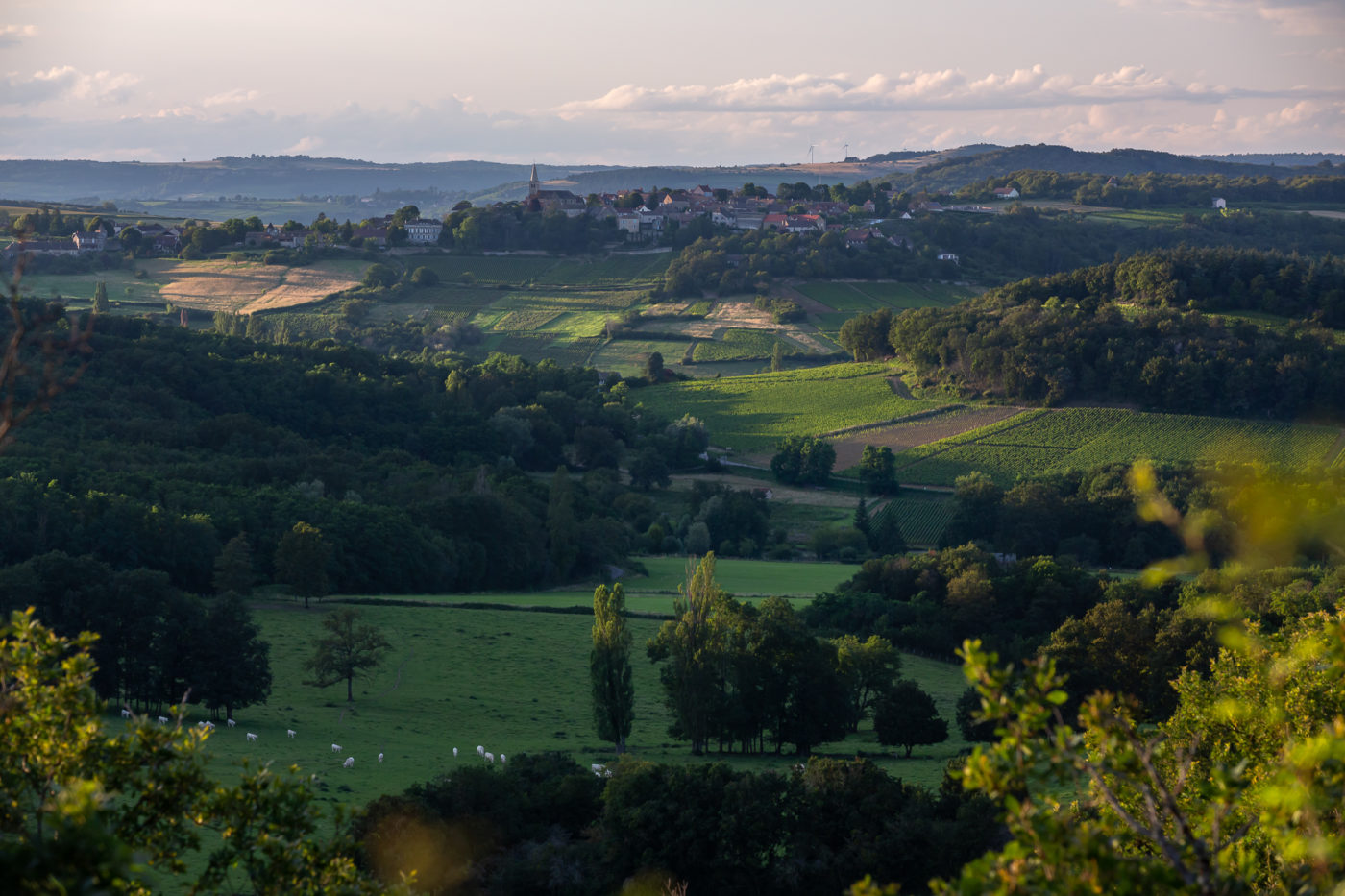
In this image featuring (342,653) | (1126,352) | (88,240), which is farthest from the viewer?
(88,240)

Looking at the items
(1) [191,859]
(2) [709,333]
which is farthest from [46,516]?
(2) [709,333]

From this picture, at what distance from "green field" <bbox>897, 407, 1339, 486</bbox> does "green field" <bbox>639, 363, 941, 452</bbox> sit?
8647 mm

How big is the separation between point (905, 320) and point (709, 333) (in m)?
21.9

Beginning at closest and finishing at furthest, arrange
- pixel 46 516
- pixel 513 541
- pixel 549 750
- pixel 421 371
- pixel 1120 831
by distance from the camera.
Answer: pixel 1120 831, pixel 549 750, pixel 46 516, pixel 513 541, pixel 421 371

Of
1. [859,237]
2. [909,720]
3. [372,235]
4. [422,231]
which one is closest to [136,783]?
[909,720]

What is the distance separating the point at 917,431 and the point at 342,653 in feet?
181

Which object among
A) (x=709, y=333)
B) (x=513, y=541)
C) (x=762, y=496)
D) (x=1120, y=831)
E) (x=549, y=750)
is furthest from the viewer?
(x=709, y=333)

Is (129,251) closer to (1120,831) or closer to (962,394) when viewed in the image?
(962,394)

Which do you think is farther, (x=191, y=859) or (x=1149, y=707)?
(x=1149, y=707)

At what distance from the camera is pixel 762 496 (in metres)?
69.3

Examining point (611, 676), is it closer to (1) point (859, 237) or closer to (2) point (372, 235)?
(1) point (859, 237)

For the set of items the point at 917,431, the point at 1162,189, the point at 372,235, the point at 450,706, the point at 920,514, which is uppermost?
the point at 1162,189

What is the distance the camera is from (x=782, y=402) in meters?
89.6

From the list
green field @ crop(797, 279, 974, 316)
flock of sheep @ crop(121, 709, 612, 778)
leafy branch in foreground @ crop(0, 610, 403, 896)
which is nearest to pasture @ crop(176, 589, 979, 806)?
flock of sheep @ crop(121, 709, 612, 778)
